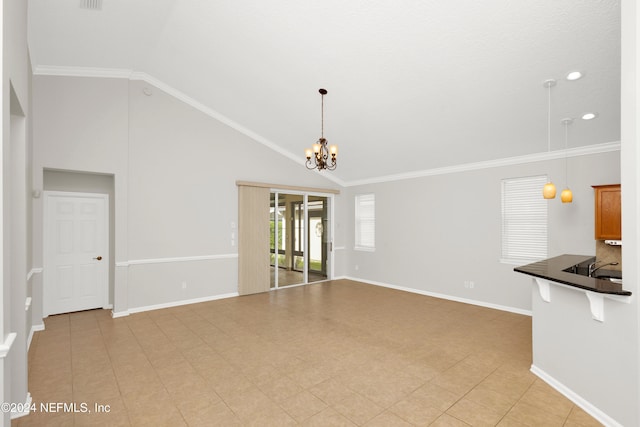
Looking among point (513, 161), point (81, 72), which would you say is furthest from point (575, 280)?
point (81, 72)

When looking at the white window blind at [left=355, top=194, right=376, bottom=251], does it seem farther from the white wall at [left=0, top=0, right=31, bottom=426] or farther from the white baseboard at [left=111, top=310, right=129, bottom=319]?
the white wall at [left=0, top=0, right=31, bottom=426]

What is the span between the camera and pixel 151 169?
17.5ft

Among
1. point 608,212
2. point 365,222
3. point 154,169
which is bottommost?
point 365,222

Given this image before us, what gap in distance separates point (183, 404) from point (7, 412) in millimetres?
1102

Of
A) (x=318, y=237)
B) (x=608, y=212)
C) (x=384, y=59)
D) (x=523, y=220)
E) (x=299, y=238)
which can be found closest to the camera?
(x=384, y=59)

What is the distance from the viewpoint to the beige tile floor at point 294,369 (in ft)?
7.86

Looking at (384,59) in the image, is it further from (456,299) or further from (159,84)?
(456,299)

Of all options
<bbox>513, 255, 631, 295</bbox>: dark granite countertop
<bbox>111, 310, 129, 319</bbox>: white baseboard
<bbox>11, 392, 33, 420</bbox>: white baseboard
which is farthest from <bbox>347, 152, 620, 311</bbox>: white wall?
<bbox>11, 392, 33, 420</bbox>: white baseboard

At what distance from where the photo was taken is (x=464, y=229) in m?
5.82

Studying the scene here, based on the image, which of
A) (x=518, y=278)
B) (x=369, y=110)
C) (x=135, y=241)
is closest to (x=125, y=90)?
(x=135, y=241)

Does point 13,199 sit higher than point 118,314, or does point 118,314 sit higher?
point 13,199

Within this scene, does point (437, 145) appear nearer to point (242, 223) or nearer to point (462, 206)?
point (462, 206)

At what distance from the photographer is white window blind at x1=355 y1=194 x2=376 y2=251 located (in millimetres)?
7730

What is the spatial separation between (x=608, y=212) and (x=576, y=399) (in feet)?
8.87
